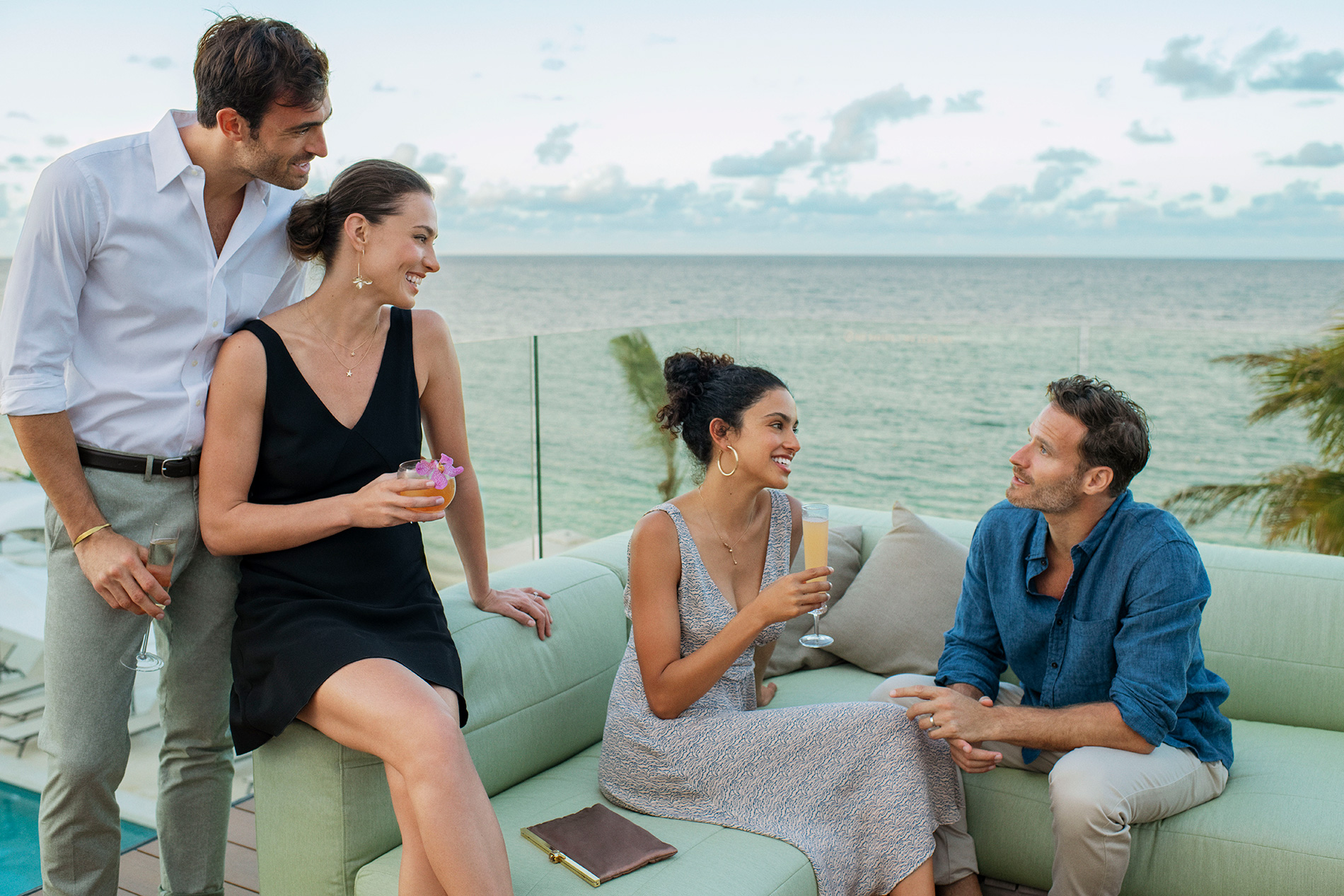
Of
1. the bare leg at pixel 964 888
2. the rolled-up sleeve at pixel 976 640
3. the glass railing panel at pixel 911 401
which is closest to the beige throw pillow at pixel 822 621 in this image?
the rolled-up sleeve at pixel 976 640

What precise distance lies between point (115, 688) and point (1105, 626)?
1.97 metres

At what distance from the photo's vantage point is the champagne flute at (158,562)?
1781 mm

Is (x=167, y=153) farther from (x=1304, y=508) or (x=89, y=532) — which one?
(x=1304, y=508)

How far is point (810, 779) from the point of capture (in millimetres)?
2031

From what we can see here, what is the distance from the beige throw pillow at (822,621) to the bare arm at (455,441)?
2.69 ft

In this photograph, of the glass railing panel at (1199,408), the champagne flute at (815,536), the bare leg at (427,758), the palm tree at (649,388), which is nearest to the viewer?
the bare leg at (427,758)

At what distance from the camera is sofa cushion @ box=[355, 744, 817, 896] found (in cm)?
181

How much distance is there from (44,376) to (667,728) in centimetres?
133

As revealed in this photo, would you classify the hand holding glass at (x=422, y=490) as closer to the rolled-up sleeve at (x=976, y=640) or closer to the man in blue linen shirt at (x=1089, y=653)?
the man in blue linen shirt at (x=1089, y=653)

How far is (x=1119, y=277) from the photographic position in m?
32.3

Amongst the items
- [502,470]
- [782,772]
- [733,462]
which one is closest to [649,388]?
[502,470]

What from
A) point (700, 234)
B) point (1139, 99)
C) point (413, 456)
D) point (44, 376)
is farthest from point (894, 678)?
point (700, 234)

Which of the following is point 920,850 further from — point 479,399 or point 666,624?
point 479,399

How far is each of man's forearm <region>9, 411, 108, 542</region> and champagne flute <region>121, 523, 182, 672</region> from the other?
4.3 inches
